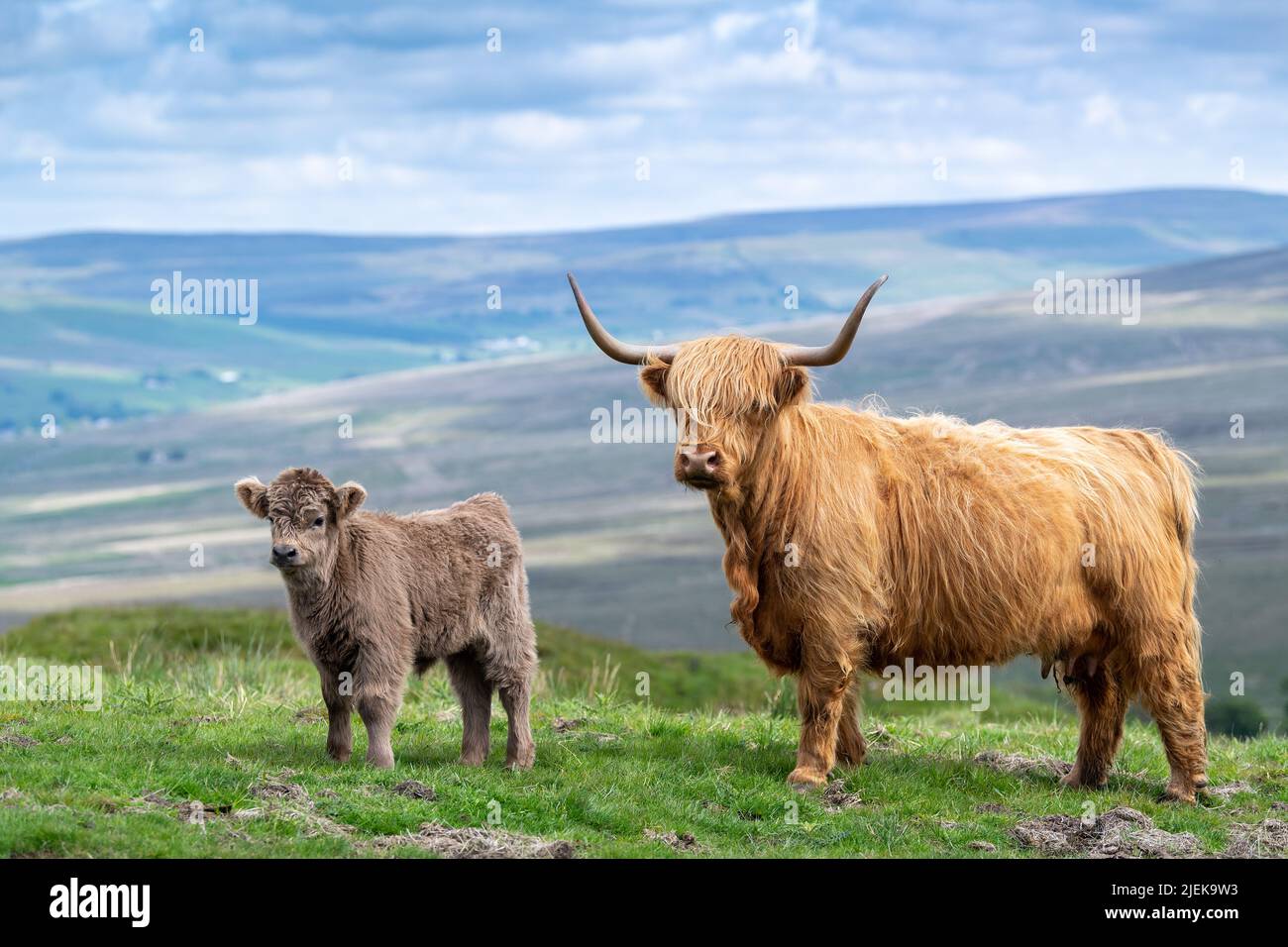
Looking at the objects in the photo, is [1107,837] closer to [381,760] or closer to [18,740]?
[381,760]

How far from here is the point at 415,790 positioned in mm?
7309

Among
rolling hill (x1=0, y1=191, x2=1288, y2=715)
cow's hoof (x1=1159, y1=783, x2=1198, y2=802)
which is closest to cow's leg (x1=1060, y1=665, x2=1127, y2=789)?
cow's hoof (x1=1159, y1=783, x2=1198, y2=802)

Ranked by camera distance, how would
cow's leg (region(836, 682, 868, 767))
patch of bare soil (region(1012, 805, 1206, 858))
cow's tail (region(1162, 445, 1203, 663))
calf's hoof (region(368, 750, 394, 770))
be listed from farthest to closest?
cow's tail (region(1162, 445, 1203, 663))
cow's leg (region(836, 682, 868, 767))
calf's hoof (region(368, 750, 394, 770))
patch of bare soil (region(1012, 805, 1206, 858))

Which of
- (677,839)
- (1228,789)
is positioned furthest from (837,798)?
(1228,789)

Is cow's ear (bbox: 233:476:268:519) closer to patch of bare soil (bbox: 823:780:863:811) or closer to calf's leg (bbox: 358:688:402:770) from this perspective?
calf's leg (bbox: 358:688:402:770)

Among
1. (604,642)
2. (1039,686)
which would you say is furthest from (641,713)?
(1039,686)

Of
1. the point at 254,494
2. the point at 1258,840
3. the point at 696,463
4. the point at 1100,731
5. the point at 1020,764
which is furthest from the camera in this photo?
the point at 1020,764

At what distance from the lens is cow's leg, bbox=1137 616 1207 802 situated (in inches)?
341

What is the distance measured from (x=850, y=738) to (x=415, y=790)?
2.79 metres

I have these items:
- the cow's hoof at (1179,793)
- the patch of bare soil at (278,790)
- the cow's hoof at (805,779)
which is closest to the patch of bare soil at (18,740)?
the patch of bare soil at (278,790)

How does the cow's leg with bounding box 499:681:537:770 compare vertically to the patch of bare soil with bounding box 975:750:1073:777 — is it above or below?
above

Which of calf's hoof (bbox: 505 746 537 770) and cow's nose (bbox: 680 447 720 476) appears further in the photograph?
calf's hoof (bbox: 505 746 537 770)

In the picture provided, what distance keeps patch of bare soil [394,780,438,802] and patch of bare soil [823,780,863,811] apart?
1.96 metres
